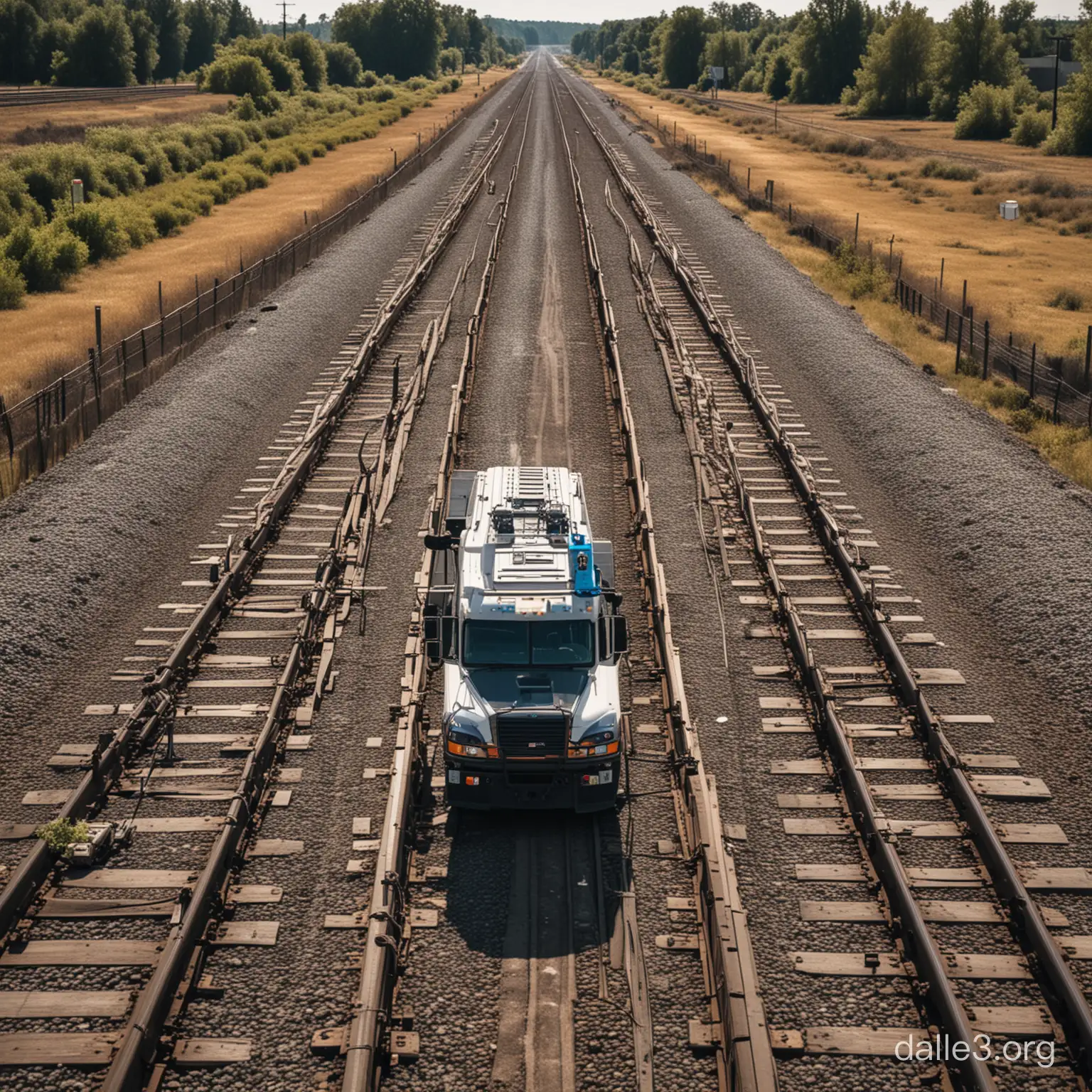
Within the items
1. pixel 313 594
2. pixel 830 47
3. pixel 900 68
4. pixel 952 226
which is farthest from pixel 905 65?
pixel 313 594

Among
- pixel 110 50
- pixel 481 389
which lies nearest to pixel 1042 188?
pixel 481 389

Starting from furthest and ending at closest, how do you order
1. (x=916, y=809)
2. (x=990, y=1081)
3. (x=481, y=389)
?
(x=481, y=389), (x=916, y=809), (x=990, y=1081)

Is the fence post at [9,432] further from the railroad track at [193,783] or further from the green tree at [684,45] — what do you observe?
the green tree at [684,45]

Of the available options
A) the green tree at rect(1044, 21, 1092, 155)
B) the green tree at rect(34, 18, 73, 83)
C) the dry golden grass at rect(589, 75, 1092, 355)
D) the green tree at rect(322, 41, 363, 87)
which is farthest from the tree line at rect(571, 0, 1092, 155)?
the green tree at rect(34, 18, 73, 83)

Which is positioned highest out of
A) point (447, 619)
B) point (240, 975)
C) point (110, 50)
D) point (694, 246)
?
point (110, 50)

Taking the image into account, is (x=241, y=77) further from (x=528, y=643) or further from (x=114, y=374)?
(x=528, y=643)

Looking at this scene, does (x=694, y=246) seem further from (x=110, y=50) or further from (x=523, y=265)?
(x=110, y=50)

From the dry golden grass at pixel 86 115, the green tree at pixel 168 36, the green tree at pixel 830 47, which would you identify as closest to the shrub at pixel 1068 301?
the dry golden grass at pixel 86 115
